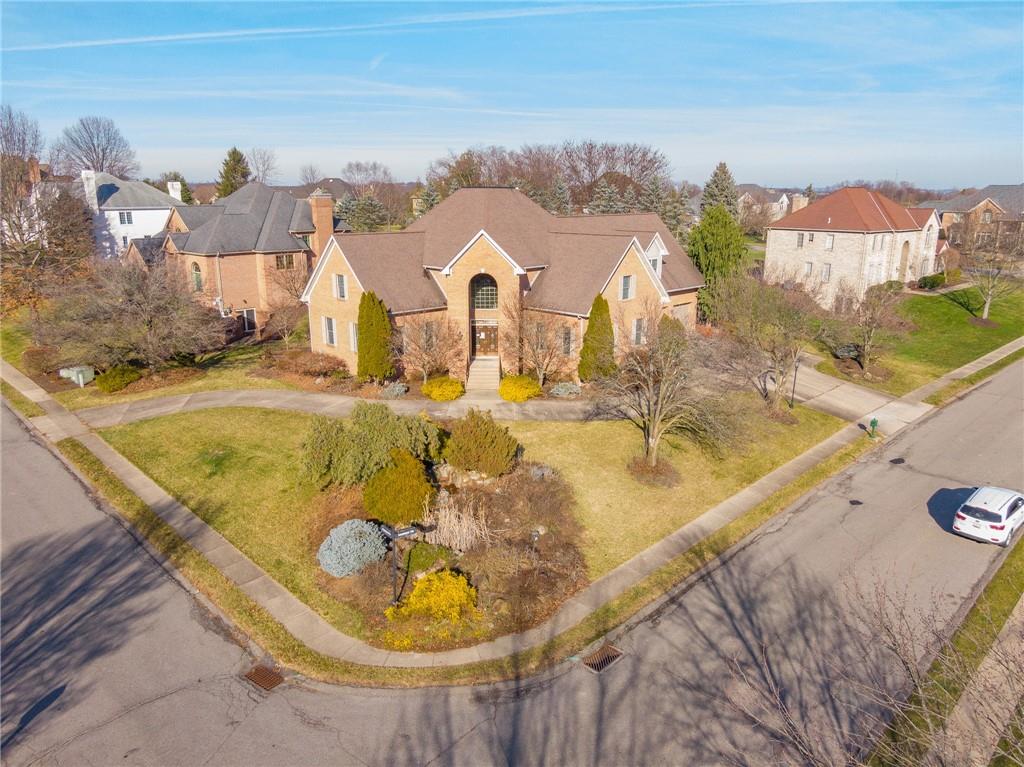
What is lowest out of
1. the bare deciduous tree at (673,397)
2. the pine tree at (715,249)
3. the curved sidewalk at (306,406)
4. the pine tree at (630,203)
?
the curved sidewalk at (306,406)

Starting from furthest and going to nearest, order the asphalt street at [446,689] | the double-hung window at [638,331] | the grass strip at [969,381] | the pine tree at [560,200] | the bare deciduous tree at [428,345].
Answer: the pine tree at [560,200]
the double-hung window at [638,331]
the grass strip at [969,381]
the bare deciduous tree at [428,345]
the asphalt street at [446,689]

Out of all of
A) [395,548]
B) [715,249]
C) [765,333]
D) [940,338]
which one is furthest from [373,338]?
[940,338]

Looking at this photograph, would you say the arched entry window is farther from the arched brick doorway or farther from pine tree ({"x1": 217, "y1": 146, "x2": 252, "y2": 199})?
pine tree ({"x1": 217, "y1": 146, "x2": 252, "y2": 199})

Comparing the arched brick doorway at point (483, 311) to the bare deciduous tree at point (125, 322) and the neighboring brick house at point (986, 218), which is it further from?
the neighboring brick house at point (986, 218)

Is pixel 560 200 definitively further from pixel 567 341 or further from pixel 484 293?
pixel 567 341

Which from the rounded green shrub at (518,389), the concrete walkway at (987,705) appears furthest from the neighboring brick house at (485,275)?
the concrete walkway at (987,705)

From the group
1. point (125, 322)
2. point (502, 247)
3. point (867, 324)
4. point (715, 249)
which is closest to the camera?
Result: point (125, 322)
